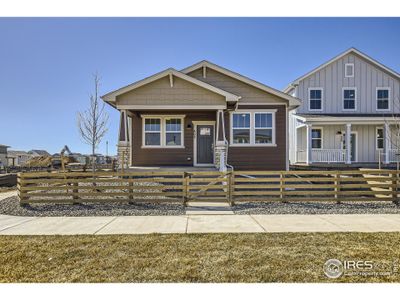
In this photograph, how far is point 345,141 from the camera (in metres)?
17.2

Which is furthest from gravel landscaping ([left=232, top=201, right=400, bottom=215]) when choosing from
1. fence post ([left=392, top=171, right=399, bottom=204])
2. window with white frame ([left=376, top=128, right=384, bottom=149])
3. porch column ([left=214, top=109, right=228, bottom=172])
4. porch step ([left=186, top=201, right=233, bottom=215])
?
window with white frame ([left=376, top=128, right=384, bottom=149])

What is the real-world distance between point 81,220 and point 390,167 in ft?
58.0

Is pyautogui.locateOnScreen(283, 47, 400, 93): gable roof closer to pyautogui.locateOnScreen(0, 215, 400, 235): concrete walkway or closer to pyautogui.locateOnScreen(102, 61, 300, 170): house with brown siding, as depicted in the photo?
pyautogui.locateOnScreen(102, 61, 300, 170): house with brown siding

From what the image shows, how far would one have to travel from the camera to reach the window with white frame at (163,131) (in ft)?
43.9

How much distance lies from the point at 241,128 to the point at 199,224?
27.0 feet

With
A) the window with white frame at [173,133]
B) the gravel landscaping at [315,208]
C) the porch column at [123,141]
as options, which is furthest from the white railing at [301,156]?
the porch column at [123,141]

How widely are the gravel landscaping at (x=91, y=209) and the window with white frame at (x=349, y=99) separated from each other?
15.8 metres

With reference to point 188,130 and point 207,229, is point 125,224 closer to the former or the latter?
point 207,229

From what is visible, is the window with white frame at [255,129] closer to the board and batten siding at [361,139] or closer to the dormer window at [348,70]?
the board and batten siding at [361,139]

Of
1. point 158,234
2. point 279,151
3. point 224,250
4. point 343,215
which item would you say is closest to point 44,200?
point 158,234

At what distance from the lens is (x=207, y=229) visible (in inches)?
223

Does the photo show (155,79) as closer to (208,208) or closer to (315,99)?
(208,208)

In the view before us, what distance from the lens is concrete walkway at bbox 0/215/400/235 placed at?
5613 mm

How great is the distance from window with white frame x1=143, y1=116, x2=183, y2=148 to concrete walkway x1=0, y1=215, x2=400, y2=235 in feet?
22.7
